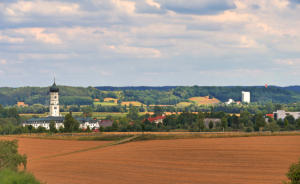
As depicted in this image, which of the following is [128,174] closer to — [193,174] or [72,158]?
[193,174]

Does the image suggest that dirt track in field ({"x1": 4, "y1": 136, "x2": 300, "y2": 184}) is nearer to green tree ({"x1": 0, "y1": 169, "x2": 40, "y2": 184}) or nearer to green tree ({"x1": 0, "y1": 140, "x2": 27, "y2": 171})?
green tree ({"x1": 0, "y1": 140, "x2": 27, "y2": 171})

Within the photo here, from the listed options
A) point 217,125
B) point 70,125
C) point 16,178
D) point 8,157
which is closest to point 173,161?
point 8,157

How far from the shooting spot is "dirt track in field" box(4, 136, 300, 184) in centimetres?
6444

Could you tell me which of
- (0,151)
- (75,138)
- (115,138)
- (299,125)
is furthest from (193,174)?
(299,125)

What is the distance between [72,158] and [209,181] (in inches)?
1199

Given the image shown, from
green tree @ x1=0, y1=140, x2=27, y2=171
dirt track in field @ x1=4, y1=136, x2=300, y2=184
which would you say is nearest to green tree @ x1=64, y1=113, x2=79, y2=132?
dirt track in field @ x1=4, y1=136, x2=300, y2=184

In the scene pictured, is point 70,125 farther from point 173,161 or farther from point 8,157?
point 8,157

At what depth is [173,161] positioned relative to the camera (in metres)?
79.8

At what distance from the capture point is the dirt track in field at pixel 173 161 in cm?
6444

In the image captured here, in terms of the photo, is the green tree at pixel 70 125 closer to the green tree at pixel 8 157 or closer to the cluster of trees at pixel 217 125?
the cluster of trees at pixel 217 125

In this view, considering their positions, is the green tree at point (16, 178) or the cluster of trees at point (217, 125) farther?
the cluster of trees at point (217, 125)

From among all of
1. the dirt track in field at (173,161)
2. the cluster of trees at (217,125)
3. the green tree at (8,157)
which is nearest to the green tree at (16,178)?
the dirt track in field at (173,161)

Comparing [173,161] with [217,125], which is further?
[217,125]

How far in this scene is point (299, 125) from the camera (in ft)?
449
